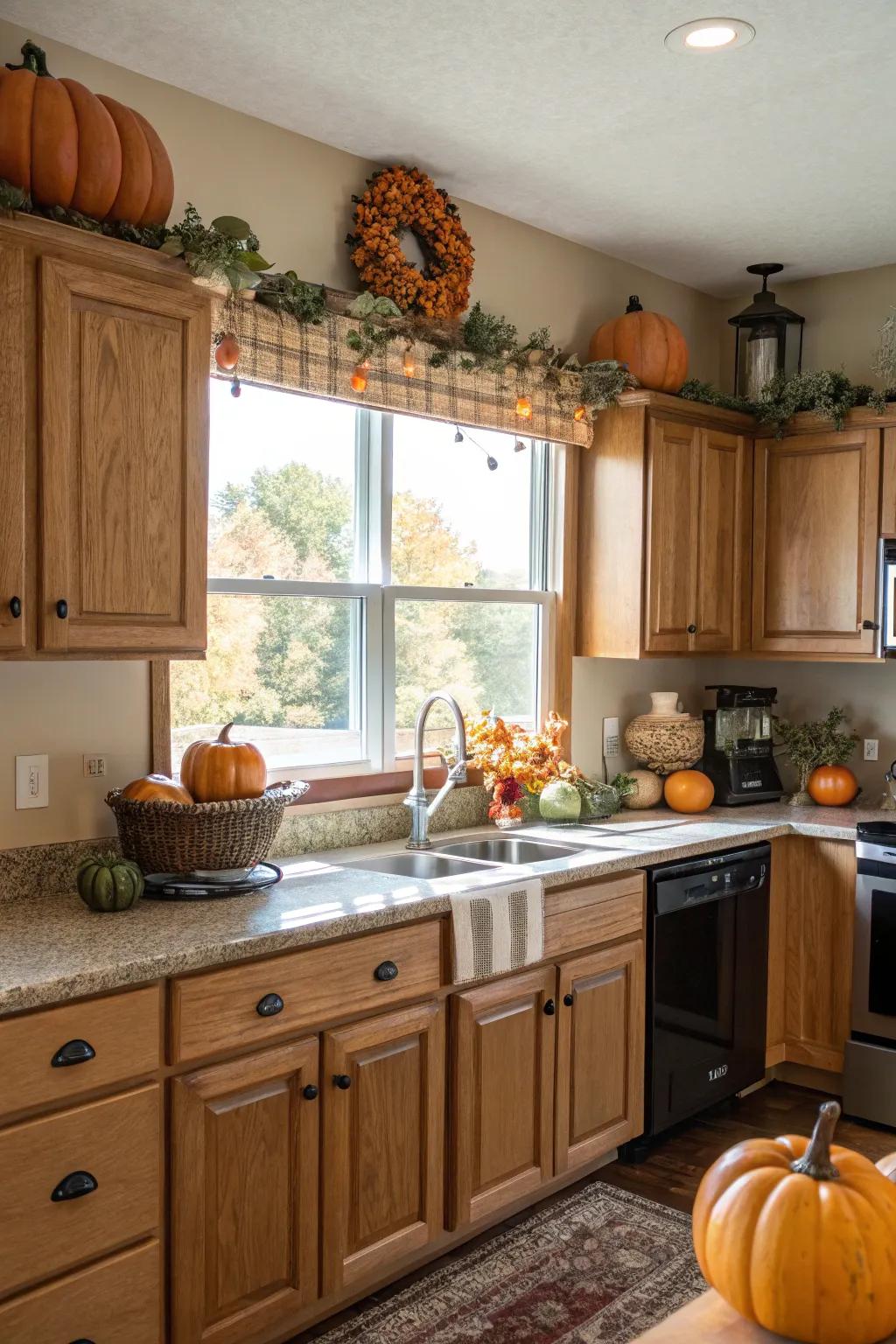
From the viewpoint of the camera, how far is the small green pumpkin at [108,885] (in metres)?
2.42

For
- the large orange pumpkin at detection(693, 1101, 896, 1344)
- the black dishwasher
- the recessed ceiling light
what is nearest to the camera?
the large orange pumpkin at detection(693, 1101, 896, 1344)

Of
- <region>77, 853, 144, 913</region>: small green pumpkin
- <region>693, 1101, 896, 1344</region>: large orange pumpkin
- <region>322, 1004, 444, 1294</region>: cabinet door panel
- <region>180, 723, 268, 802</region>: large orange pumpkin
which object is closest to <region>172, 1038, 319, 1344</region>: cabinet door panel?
<region>322, 1004, 444, 1294</region>: cabinet door panel

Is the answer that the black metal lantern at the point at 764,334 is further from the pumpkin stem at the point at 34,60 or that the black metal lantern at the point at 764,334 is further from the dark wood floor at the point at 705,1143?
the pumpkin stem at the point at 34,60

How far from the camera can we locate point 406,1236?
8.87ft

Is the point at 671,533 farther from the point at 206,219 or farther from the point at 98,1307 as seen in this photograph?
the point at 98,1307

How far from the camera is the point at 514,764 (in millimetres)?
3596

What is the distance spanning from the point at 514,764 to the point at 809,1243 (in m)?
2.64

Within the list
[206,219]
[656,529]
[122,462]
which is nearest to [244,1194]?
[122,462]

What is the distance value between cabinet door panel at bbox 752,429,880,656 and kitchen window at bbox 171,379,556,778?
91cm

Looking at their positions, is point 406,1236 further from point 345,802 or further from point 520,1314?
point 345,802

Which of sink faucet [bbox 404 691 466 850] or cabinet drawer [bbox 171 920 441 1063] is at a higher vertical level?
sink faucet [bbox 404 691 466 850]

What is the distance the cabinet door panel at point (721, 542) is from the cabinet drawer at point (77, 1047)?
2626mm

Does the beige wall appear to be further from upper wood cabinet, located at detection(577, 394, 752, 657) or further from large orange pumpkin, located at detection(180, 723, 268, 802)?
upper wood cabinet, located at detection(577, 394, 752, 657)

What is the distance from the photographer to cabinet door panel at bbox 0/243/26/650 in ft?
7.30
